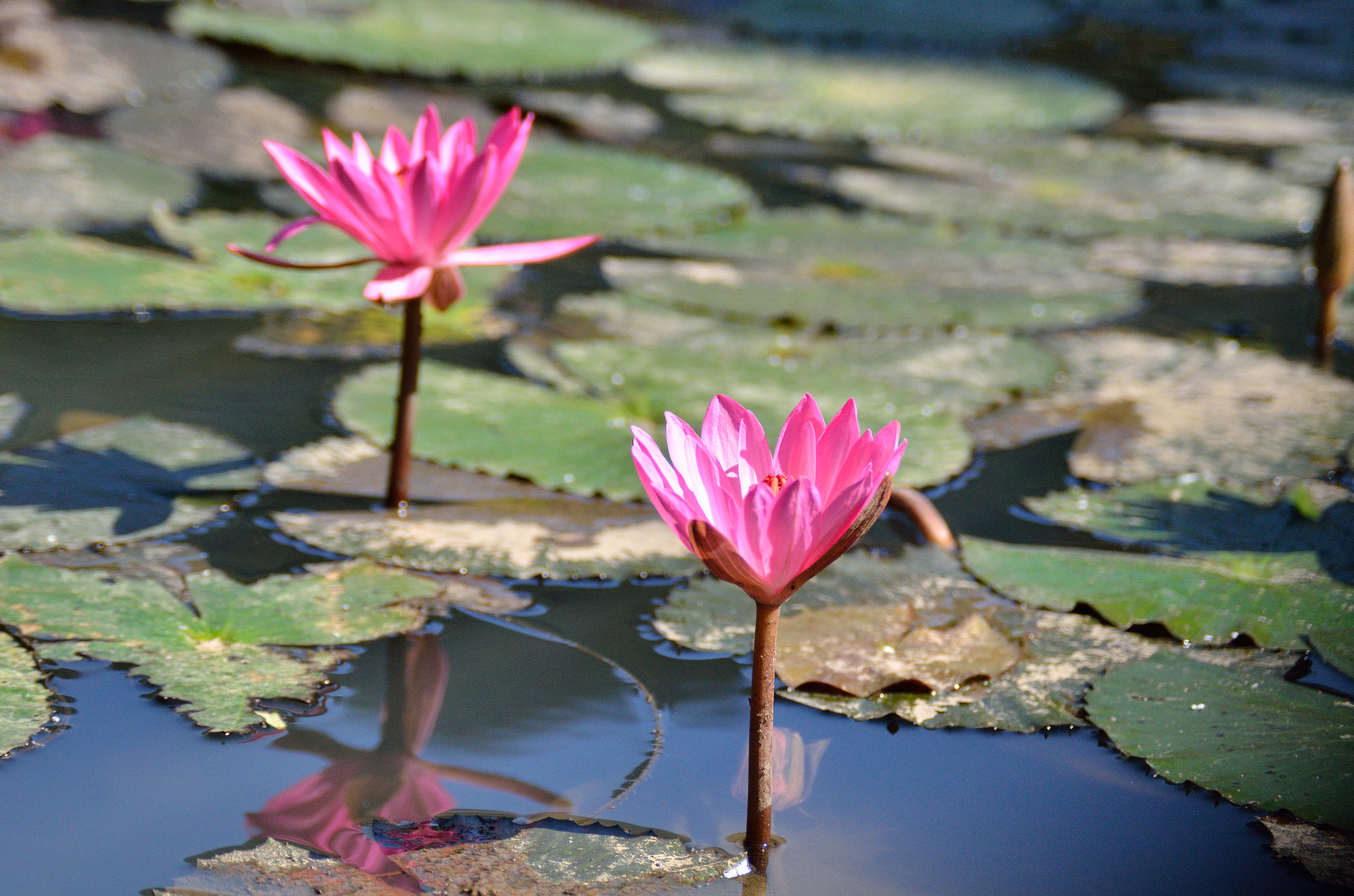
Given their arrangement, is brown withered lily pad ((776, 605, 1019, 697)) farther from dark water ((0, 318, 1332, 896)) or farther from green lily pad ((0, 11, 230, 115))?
green lily pad ((0, 11, 230, 115))

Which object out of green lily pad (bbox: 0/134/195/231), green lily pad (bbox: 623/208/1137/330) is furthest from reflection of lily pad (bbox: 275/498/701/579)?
green lily pad (bbox: 0/134/195/231)

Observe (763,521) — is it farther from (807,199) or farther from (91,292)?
(807,199)

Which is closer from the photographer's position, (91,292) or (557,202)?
(91,292)

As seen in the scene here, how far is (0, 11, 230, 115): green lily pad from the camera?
2746mm

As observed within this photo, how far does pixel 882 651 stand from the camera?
1.06 meters

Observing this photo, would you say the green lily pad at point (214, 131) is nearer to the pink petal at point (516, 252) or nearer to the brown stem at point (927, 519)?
the pink petal at point (516, 252)

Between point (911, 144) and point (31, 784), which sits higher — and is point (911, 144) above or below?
above

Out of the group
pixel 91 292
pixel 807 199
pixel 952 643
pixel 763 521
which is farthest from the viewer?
pixel 807 199

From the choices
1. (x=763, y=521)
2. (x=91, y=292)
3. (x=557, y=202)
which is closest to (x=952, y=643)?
(x=763, y=521)

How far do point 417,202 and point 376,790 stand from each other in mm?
528

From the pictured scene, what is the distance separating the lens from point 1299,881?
80 centimetres

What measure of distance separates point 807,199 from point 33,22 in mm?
2115

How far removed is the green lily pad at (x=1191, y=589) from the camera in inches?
43.4

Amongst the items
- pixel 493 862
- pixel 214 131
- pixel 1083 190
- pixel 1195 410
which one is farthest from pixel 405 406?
pixel 1083 190
